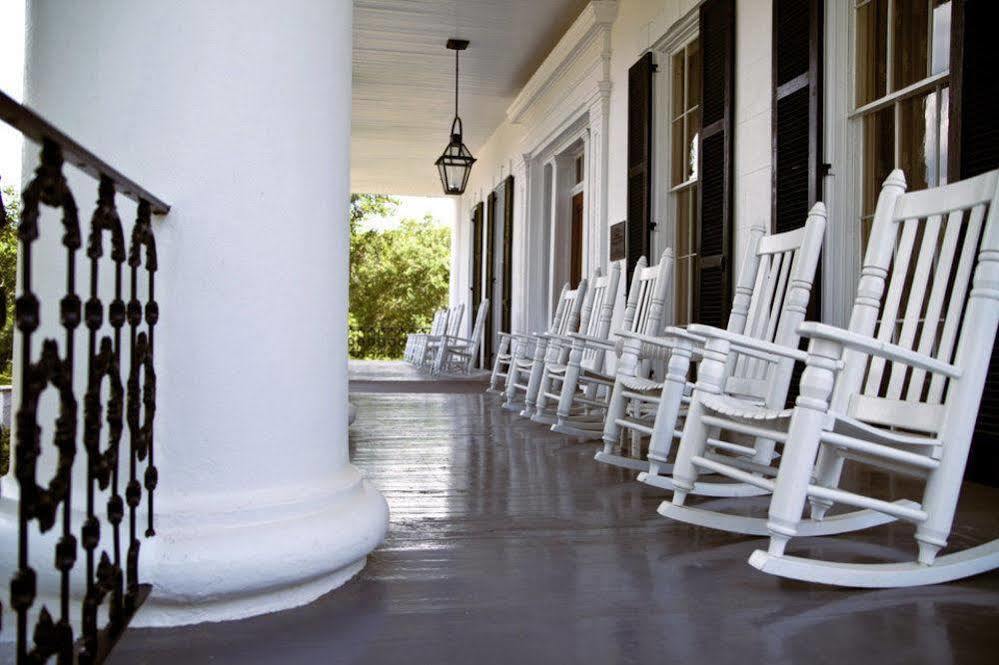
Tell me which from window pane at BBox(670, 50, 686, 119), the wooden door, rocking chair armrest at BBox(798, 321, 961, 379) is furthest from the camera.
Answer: the wooden door

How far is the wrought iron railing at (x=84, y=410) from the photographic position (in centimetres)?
102

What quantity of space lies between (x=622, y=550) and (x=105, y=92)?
5.07ft

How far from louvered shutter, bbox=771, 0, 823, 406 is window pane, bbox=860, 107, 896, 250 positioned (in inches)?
8.4

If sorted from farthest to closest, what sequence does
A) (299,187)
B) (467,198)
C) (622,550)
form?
(467,198)
(622,550)
(299,187)

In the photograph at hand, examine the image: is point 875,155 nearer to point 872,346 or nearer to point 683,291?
point 683,291

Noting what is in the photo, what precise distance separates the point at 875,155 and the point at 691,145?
209 cm

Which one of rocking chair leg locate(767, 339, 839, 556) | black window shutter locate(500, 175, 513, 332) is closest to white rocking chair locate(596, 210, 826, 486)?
rocking chair leg locate(767, 339, 839, 556)

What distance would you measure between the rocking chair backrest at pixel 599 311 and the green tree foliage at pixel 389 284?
19357 millimetres

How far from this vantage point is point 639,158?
648 cm

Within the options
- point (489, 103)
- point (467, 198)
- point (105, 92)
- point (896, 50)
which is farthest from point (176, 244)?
point (467, 198)

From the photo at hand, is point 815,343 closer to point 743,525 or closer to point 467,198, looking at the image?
point 743,525

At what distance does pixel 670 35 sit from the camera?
6012 mm

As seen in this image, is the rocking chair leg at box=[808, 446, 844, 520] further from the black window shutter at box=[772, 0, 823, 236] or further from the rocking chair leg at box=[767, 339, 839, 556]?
the black window shutter at box=[772, 0, 823, 236]

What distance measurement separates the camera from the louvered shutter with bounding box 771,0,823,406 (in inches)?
165
